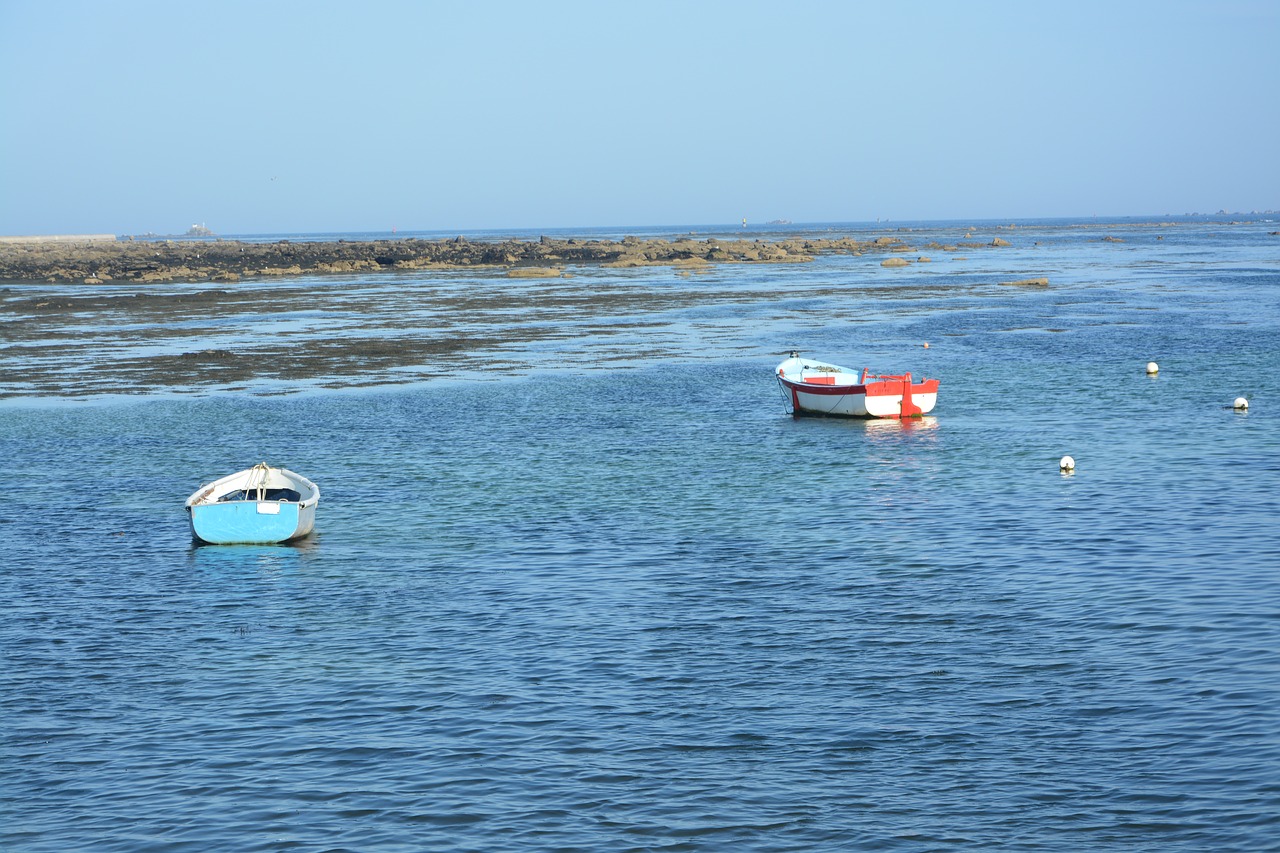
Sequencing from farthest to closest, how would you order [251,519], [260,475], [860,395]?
[860,395]
[260,475]
[251,519]

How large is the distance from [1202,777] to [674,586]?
34.2ft

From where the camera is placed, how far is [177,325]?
80125mm

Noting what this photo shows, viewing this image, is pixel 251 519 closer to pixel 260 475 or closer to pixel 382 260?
pixel 260 475

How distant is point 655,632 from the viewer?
69.6 ft

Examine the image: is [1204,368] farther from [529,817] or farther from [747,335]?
[529,817]

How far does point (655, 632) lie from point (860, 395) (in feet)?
78.8

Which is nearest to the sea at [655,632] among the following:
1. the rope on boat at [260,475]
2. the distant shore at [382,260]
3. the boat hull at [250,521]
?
the boat hull at [250,521]

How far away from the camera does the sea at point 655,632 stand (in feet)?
49.5

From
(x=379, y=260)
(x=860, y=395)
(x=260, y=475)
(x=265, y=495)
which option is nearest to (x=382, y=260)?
(x=379, y=260)

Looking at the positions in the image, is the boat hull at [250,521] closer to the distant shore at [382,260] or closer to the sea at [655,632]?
the sea at [655,632]

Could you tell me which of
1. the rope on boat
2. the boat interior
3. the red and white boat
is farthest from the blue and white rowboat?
the red and white boat

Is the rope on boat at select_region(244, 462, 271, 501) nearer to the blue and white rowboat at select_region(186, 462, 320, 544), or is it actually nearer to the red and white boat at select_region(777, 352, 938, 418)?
the blue and white rowboat at select_region(186, 462, 320, 544)

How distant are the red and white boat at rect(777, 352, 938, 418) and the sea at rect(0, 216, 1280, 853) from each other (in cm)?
60

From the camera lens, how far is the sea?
15094 millimetres
